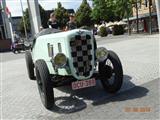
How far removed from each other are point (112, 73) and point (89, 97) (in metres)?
0.77

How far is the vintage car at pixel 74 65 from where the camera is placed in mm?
6469

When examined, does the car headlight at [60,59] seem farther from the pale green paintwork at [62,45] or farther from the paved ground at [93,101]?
the paved ground at [93,101]

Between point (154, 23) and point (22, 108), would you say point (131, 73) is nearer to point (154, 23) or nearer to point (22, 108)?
point (22, 108)

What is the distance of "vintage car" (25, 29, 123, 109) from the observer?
6469 millimetres

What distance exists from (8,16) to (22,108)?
3329cm

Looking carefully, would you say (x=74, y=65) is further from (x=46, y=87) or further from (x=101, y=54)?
(x=46, y=87)

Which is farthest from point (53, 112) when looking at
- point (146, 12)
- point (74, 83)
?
point (146, 12)

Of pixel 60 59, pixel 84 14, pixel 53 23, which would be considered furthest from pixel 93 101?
pixel 84 14

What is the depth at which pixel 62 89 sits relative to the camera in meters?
8.23

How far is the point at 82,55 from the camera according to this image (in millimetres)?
6723

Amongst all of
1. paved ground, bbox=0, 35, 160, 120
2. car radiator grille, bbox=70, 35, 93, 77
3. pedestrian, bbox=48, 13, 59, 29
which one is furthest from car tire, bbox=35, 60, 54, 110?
pedestrian, bbox=48, 13, 59, 29
